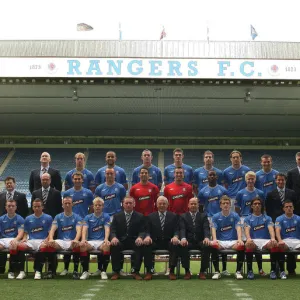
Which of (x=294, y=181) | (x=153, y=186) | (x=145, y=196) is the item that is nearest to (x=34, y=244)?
(x=145, y=196)

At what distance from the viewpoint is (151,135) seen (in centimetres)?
2388

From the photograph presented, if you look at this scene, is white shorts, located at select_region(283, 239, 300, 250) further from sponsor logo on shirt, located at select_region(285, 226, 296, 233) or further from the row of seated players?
sponsor logo on shirt, located at select_region(285, 226, 296, 233)

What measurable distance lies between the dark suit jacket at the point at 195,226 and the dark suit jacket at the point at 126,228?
0.62 meters

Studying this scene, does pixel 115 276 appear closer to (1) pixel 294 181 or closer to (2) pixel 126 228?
(2) pixel 126 228

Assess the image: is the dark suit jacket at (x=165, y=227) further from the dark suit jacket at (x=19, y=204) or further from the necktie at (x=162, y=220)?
the dark suit jacket at (x=19, y=204)

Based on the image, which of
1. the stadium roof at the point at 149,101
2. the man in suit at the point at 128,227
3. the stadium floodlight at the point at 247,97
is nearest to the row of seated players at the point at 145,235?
the man in suit at the point at 128,227

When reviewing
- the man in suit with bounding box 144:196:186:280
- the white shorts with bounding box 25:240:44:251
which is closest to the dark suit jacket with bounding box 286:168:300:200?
the man in suit with bounding box 144:196:186:280

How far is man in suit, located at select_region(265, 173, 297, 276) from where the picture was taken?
942cm

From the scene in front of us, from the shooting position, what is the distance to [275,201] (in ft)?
31.6

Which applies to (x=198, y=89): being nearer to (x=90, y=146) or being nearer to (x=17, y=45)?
(x=17, y=45)

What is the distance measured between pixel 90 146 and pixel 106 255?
15.4 metres

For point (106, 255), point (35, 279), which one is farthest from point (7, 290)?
point (106, 255)

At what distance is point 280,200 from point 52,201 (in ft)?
11.5

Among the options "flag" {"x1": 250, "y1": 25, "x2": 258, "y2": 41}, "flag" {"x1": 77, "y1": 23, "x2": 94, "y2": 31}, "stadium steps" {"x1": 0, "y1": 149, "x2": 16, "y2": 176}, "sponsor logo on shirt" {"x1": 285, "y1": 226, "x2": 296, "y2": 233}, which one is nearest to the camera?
"sponsor logo on shirt" {"x1": 285, "y1": 226, "x2": 296, "y2": 233}
